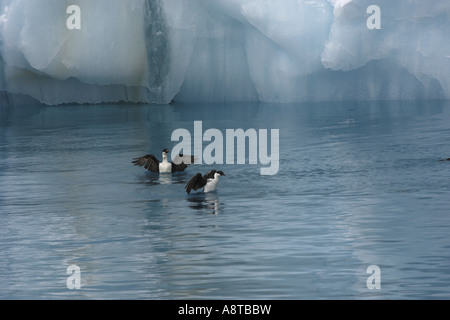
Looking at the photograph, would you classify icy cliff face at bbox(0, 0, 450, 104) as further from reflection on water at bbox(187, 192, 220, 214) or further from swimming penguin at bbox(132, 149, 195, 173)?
reflection on water at bbox(187, 192, 220, 214)

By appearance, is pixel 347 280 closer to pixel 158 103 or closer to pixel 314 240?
pixel 314 240

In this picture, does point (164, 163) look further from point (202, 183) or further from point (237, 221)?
point (237, 221)

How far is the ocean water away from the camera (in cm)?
866

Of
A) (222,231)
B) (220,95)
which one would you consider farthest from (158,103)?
(222,231)

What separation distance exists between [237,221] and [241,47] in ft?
54.0

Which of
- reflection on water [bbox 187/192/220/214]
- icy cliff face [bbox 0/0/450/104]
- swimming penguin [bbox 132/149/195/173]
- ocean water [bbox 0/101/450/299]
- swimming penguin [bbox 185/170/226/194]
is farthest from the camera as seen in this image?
icy cliff face [bbox 0/0/450/104]

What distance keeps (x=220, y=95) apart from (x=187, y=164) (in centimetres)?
1319

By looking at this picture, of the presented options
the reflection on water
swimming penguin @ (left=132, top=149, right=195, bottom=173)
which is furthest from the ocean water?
→ swimming penguin @ (left=132, top=149, right=195, bottom=173)

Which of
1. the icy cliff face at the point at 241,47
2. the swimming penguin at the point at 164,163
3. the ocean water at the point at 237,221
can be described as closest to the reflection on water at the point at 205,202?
the ocean water at the point at 237,221

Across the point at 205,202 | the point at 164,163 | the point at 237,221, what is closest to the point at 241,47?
the point at 164,163

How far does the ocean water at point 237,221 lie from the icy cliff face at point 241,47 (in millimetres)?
4423

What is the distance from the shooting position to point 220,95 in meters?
28.9

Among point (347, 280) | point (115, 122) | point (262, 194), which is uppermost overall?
point (115, 122)

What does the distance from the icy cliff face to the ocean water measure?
4.42m
